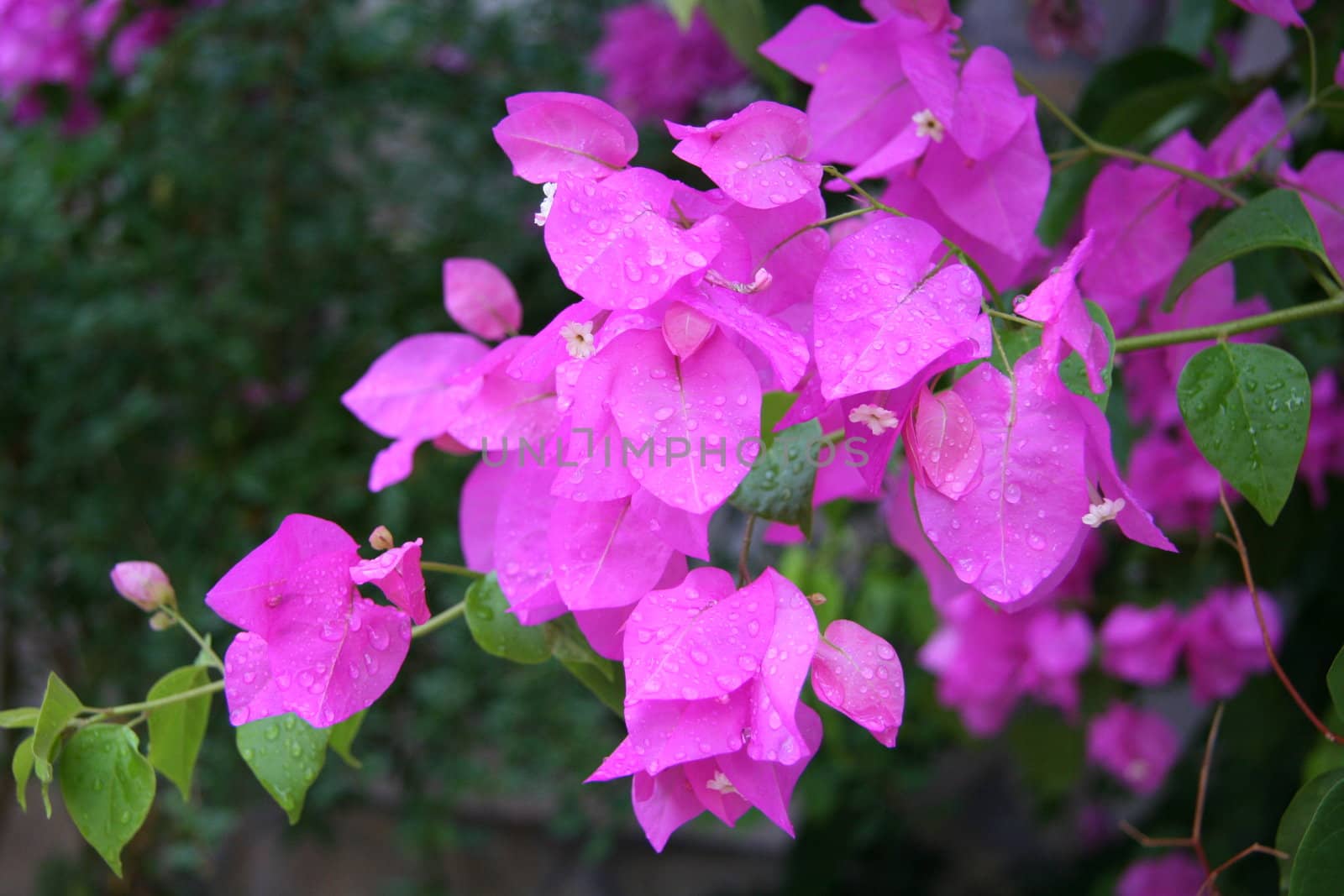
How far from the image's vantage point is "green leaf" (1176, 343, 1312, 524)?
34 centimetres

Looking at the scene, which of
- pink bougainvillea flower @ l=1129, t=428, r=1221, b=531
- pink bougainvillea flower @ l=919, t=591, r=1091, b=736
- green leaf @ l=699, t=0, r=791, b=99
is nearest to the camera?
green leaf @ l=699, t=0, r=791, b=99

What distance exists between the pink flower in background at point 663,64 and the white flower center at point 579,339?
1.08 metres

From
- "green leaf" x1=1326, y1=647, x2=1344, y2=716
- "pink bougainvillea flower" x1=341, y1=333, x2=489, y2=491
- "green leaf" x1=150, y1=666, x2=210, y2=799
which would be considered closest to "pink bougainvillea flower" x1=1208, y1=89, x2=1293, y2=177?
"green leaf" x1=1326, y1=647, x2=1344, y2=716

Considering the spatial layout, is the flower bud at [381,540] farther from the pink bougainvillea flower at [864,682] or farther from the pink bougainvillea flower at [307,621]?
the pink bougainvillea flower at [864,682]

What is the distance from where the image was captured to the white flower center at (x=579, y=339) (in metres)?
0.30

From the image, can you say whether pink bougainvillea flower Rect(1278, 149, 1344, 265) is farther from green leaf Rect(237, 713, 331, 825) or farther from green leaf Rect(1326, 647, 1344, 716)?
green leaf Rect(237, 713, 331, 825)

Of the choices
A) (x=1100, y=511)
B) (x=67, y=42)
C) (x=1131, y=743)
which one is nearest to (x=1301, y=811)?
(x=1100, y=511)

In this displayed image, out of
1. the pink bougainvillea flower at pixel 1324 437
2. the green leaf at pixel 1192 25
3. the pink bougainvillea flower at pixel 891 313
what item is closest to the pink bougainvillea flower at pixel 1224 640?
the pink bougainvillea flower at pixel 1324 437

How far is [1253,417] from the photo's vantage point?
0.34 meters

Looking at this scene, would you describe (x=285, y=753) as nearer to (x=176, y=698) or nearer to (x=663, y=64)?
(x=176, y=698)

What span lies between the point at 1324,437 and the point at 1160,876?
57cm

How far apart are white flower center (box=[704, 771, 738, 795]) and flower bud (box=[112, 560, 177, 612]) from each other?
22 centimetres

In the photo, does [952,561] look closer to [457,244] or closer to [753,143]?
[753,143]

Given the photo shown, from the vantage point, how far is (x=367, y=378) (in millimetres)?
450
